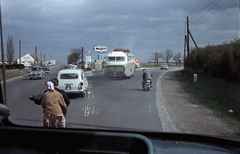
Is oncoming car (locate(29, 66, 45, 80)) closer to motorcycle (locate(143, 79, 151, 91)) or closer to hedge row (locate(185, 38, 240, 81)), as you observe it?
motorcycle (locate(143, 79, 151, 91))

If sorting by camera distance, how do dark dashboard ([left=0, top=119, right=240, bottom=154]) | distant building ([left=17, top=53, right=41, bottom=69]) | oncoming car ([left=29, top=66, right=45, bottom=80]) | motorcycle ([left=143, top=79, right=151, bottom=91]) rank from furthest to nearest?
1. motorcycle ([left=143, top=79, right=151, bottom=91])
2. oncoming car ([left=29, top=66, right=45, bottom=80])
3. distant building ([left=17, top=53, right=41, bottom=69])
4. dark dashboard ([left=0, top=119, right=240, bottom=154])

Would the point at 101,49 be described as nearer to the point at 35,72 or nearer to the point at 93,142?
the point at 93,142

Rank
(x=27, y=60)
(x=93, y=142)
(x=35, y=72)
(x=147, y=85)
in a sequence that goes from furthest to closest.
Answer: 1. (x=147, y=85)
2. (x=35, y=72)
3. (x=27, y=60)
4. (x=93, y=142)

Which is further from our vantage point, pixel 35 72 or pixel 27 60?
pixel 35 72

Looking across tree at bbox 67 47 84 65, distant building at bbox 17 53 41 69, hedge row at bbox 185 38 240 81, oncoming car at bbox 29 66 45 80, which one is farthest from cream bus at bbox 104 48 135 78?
tree at bbox 67 47 84 65

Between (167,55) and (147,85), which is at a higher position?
(167,55)

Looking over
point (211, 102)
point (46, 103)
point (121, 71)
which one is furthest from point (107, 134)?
point (121, 71)

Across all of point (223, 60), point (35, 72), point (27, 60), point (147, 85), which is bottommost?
point (147, 85)

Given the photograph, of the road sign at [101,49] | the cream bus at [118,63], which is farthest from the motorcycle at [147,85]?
the road sign at [101,49]

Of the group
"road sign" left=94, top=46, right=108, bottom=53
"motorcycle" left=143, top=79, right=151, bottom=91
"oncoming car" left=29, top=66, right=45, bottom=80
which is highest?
"road sign" left=94, top=46, right=108, bottom=53

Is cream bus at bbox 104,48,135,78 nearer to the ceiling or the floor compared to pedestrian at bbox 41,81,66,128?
nearer to the ceiling

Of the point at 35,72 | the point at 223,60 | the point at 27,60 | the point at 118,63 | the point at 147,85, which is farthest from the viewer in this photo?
the point at 118,63

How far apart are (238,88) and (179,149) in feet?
30.0

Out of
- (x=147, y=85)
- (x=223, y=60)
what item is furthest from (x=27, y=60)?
(x=147, y=85)
